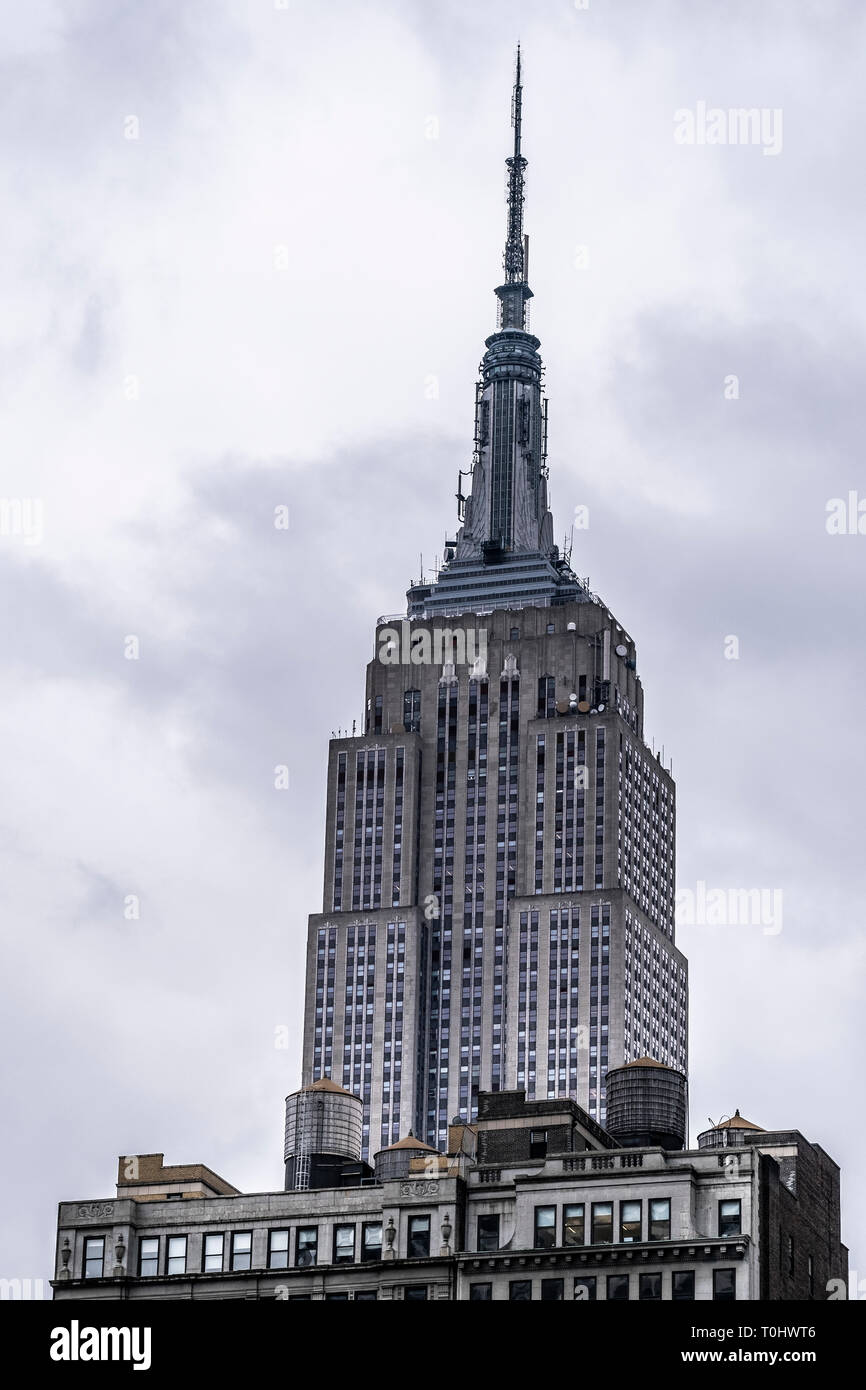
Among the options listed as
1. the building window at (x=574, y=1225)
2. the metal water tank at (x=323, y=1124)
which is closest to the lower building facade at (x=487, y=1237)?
the building window at (x=574, y=1225)

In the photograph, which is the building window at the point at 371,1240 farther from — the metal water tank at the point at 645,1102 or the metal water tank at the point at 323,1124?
the metal water tank at the point at 323,1124

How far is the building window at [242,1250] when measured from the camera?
117062mm

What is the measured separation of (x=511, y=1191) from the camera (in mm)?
115000

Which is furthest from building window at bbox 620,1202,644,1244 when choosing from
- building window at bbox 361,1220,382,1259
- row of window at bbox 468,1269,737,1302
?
building window at bbox 361,1220,382,1259

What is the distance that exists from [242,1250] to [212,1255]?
1.44 meters

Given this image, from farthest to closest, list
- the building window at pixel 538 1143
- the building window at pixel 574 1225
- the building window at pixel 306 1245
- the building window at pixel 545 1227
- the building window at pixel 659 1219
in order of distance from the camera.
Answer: the building window at pixel 538 1143
the building window at pixel 306 1245
the building window at pixel 545 1227
the building window at pixel 574 1225
the building window at pixel 659 1219

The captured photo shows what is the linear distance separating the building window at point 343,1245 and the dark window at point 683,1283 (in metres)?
13.6

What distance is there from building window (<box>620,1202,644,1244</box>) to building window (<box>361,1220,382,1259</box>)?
33.4 feet

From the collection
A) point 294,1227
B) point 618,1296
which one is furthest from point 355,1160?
point 618,1296

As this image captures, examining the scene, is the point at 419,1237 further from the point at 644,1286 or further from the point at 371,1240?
the point at 644,1286

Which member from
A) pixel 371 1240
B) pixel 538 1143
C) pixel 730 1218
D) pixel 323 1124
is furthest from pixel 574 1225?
pixel 323 1124

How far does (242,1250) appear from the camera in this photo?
117 meters
